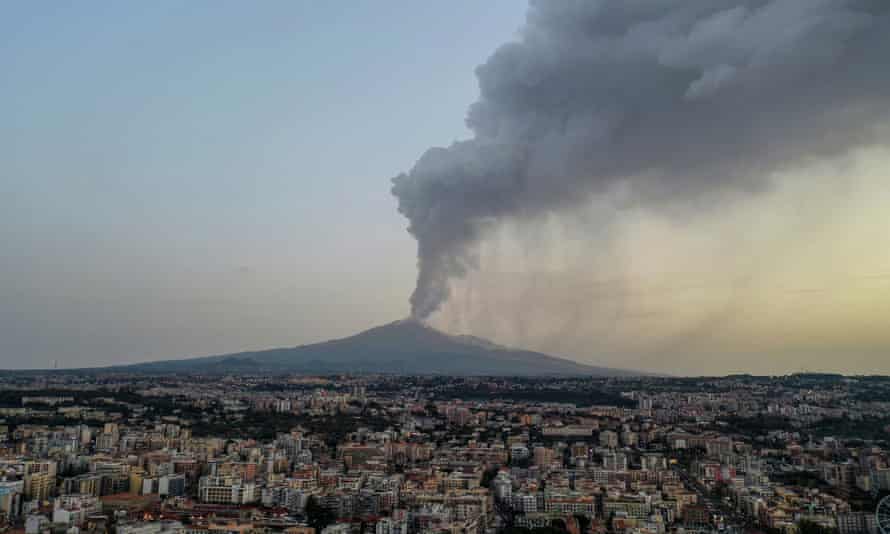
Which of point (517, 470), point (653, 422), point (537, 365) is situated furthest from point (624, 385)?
point (537, 365)

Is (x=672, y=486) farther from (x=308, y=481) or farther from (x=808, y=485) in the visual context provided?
(x=308, y=481)

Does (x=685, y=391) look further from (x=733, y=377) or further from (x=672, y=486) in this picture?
(x=672, y=486)

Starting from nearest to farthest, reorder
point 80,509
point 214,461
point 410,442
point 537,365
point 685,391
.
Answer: point 80,509 < point 214,461 < point 410,442 < point 685,391 < point 537,365

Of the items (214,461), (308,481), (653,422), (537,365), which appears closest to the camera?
(308,481)

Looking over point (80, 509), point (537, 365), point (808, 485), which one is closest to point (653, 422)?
point (808, 485)

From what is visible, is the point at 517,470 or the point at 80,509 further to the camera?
the point at 517,470

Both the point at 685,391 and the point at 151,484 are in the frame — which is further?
the point at 685,391
